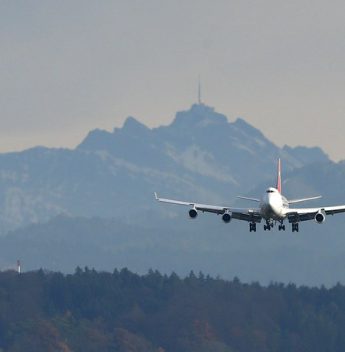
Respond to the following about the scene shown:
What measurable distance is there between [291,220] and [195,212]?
10124 millimetres

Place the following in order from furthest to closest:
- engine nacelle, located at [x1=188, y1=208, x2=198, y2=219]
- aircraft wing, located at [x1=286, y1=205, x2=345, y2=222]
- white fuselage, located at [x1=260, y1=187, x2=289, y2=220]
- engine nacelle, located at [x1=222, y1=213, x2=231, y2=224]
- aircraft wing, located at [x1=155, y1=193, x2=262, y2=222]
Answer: engine nacelle, located at [x1=222, y1=213, x2=231, y2=224], aircraft wing, located at [x1=286, y1=205, x2=345, y2=222], aircraft wing, located at [x1=155, y1=193, x2=262, y2=222], engine nacelle, located at [x1=188, y1=208, x2=198, y2=219], white fuselage, located at [x1=260, y1=187, x2=289, y2=220]

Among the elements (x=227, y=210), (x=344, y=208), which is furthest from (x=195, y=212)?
(x=344, y=208)

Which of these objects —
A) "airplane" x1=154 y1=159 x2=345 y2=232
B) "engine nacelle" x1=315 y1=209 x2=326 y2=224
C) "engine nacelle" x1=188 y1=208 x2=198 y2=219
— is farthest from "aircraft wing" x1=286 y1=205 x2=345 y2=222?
"engine nacelle" x1=188 y1=208 x2=198 y2=219

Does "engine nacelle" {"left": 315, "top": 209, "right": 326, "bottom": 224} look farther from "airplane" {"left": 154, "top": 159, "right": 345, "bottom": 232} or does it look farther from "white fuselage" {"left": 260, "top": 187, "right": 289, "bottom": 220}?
"white fuselage" {"left": 260, "top": 187, "right": 289, "bottom": 220}

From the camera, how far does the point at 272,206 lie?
164 metres

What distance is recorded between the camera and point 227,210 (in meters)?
171

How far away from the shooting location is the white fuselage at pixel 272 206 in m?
165

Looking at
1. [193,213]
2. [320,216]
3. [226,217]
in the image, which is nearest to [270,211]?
[320,216]

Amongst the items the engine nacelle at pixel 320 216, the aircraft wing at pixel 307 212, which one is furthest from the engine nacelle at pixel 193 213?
the engine nacelle at pixel 320 216

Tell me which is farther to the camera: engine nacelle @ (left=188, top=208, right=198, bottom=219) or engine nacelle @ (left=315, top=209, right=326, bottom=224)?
engine nacelle @ (left=188, top=208, right=198, bottom=219)

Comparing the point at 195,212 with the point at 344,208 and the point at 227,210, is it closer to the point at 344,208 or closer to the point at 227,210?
the point at 227,210

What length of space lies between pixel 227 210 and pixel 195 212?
3.34 m

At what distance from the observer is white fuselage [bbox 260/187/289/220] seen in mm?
164875

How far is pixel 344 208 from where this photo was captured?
170250 mm
